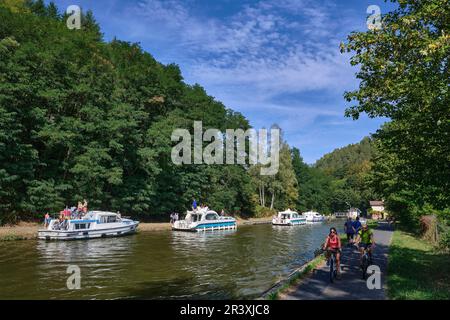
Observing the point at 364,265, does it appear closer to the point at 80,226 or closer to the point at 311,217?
the point at 80,226

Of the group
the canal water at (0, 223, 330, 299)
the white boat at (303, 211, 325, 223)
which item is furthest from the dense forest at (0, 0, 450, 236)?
the white boat at (303, 211, 325, 223)

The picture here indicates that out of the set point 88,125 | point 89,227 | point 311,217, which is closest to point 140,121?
point 88,125

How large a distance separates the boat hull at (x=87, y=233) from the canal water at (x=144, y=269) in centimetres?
185

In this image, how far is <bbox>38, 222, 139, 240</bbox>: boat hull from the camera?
34.3 meters

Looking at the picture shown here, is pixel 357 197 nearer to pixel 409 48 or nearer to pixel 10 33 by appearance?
pixel 10 33

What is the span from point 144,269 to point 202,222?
27823 mm

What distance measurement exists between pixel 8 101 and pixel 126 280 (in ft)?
88.9

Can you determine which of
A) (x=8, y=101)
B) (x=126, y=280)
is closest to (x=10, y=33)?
(x=8, y=101)

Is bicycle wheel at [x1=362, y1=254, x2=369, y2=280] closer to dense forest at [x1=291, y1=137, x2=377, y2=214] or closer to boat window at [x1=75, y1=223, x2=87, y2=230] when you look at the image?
boat window at [x1=75, y1=223, x2=87, y2=230]

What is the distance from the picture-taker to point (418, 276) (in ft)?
53.0

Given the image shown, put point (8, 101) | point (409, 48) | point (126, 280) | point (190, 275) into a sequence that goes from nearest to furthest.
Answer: point (409, 48) → point (126, 280) → point (190, 275) → point (8, 101)

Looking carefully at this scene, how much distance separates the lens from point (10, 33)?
42.8 meters

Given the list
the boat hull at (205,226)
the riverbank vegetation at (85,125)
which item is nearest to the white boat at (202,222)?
the boat hull at (205,226)

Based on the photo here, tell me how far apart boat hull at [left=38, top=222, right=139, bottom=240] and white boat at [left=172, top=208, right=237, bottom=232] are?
22.5 ft
